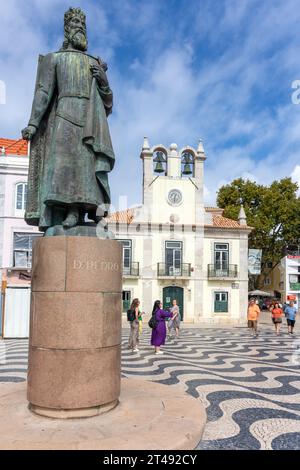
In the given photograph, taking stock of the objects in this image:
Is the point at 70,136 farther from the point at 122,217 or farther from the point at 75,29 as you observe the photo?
the point at 122,217

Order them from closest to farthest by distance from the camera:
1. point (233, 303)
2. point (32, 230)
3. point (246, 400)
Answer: point (246, 400)
point (32, 230)
point (233, 303)

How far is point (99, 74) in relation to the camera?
473 cm

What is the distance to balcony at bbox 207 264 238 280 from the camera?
84.4ft

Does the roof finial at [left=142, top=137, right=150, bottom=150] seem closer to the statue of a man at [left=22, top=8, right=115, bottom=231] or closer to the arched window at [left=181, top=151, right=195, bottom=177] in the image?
the arched window at [left=181, top=151, right=195, bottom=177]

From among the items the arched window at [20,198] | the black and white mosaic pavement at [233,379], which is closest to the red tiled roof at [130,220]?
the arched window at [20,198]

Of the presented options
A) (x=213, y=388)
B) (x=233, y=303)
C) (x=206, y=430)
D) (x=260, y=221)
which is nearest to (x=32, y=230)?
(x=233, y=303)

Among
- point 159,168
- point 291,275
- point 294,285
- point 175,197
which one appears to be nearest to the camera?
point 159,168

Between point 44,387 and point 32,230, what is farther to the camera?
point 32,230

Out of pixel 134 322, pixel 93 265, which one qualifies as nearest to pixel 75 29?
pixel 93 265

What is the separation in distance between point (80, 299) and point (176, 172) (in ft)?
76.1

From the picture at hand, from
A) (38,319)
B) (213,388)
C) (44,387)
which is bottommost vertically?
(213,388)

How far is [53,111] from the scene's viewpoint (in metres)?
4.82

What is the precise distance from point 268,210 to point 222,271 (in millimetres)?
12558
